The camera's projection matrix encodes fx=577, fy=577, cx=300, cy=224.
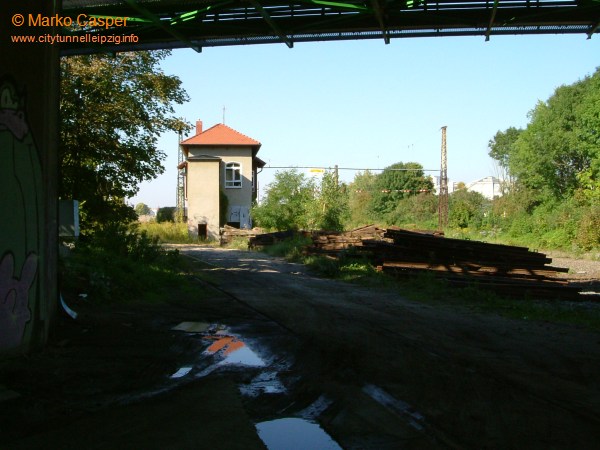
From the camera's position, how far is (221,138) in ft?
180

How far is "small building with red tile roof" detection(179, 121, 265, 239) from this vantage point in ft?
162

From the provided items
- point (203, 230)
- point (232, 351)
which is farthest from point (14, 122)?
point (203, 230)

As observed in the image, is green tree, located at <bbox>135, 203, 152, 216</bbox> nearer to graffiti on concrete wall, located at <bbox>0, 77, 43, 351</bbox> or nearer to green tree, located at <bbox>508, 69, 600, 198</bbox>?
graffiti on concrete wall, located at <bbox>0, 77, 43, 351</bbox>

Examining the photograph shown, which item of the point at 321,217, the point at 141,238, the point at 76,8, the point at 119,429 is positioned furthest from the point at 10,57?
the point at 321,217

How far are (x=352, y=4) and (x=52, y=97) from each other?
485 centimetres

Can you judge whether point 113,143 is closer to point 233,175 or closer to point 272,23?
point 272,23

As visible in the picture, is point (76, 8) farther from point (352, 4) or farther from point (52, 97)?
point (352, 4)

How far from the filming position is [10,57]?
6.77m

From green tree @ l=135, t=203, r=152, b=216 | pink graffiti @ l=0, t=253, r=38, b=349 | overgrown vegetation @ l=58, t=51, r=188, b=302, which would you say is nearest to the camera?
pink graffiti @ l=0, t=253, r=38, b=349

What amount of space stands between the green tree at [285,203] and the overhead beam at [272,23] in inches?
1399

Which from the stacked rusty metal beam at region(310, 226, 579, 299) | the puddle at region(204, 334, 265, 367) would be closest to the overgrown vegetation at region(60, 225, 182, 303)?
the puddle at region(204, 334, 265, 367)

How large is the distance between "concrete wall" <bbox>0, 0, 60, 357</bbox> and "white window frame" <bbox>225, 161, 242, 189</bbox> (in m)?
45.6

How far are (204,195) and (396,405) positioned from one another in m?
45.3

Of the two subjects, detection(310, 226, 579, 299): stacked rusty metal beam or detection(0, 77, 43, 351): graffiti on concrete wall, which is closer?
detection(0, 77, 43, 351): graffiti on concrete wall
